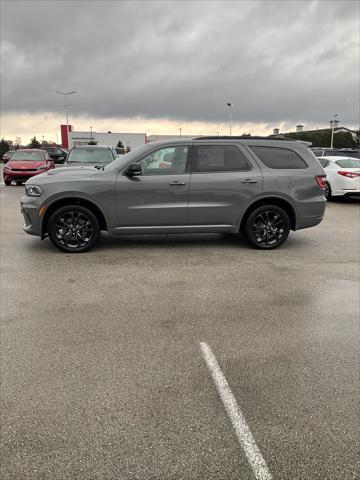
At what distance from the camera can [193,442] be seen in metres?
2.39

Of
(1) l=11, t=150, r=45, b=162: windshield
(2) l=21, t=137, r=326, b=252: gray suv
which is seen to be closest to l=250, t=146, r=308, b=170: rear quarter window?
(2) l=21, t=137, r=326, b=252: gray suv

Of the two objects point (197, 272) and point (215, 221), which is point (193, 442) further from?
point (215, 221)

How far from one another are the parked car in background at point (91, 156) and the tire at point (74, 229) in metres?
6.19

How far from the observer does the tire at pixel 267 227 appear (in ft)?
22.5

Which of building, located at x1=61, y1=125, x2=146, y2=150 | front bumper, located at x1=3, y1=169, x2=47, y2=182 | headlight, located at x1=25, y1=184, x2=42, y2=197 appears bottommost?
headlight, located at x1=25, y1=184, x2=42, y2=197

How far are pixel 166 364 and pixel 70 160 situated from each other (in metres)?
10.6

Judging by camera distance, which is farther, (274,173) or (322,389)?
(274,173)

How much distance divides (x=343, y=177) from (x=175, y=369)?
458 inches

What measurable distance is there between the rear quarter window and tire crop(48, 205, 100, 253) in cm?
292

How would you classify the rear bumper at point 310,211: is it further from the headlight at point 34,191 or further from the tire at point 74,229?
the headlight at point 34,191

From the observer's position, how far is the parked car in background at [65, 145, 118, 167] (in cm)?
1254

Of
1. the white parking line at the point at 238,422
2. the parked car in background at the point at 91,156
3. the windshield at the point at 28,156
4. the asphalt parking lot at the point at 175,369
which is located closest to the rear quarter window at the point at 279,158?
the asphalt parking lot at the point at 175,369

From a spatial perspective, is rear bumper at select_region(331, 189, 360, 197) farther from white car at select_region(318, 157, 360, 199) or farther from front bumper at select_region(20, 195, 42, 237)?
front bumper at select_region(20, 195, 42, 237)

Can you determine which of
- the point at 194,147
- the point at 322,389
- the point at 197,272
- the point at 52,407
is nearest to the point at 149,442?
the point at 52,407
